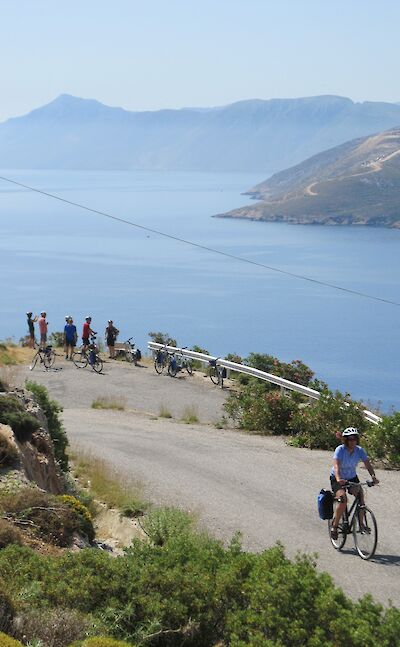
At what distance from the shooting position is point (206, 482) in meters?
12.5

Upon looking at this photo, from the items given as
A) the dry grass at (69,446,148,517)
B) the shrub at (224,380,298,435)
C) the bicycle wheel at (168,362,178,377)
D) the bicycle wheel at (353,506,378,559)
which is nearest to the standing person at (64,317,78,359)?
the bicycle wheel at (168,362,178,377)

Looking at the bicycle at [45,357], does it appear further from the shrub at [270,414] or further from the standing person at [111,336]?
the shrub at [270,414]

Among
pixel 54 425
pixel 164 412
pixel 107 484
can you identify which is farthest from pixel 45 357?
pixel 107 484

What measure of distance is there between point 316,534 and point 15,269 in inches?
5789

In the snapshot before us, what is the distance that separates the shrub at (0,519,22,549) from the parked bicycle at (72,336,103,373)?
18.5 m

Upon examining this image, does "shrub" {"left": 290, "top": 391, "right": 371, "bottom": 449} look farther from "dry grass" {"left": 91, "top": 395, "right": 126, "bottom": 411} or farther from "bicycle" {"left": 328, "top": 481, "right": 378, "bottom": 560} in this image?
"bicycle" {"left": 328, "top": 481, "right": 378, "bottom": 560}

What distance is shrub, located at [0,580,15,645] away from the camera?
17.4ft

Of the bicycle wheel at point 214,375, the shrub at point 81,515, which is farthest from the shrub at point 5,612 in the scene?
the bicycle wheel at point 214,375

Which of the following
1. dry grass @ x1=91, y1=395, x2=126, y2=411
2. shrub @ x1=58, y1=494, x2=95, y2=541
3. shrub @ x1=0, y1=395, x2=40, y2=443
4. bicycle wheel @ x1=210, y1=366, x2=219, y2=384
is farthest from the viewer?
bicycle wheel @ x1=210, y1=366, x2=219, y2=384

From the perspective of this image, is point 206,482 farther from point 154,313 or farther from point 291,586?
point 154,313

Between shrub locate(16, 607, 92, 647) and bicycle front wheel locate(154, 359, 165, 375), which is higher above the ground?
shrub locate(16, 607, 92, 647)

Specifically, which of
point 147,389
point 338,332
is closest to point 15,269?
point 338,332

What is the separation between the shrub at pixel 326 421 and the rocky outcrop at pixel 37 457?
5652 millimetres

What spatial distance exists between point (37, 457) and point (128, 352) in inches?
740
